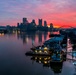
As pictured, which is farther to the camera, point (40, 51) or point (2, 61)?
point (40, 51)

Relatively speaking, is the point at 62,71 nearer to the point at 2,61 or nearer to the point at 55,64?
the point at 55,64

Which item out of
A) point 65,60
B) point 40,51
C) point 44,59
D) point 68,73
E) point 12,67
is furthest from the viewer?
point 40,51

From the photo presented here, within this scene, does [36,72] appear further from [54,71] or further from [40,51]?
[40,51]

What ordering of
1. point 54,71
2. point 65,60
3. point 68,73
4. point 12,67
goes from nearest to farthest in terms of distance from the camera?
point 68,73 < point 54,71 < point 12,67 < point 65,60

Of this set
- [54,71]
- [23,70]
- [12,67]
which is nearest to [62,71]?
[54,71]

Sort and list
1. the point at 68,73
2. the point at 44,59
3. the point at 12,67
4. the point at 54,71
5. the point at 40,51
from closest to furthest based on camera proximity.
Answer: the point at 68,73
the point at 54,71
the point at 12,67
the point at 44,59
the point at 40,51

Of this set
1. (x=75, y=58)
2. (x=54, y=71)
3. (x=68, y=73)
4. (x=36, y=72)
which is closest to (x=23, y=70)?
(x=36, y=72)

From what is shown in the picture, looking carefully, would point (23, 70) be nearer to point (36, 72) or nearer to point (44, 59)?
point (36, 72)

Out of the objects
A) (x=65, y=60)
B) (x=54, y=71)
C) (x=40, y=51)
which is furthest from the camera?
(x=40, y=51)

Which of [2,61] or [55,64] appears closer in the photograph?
[55,64]
